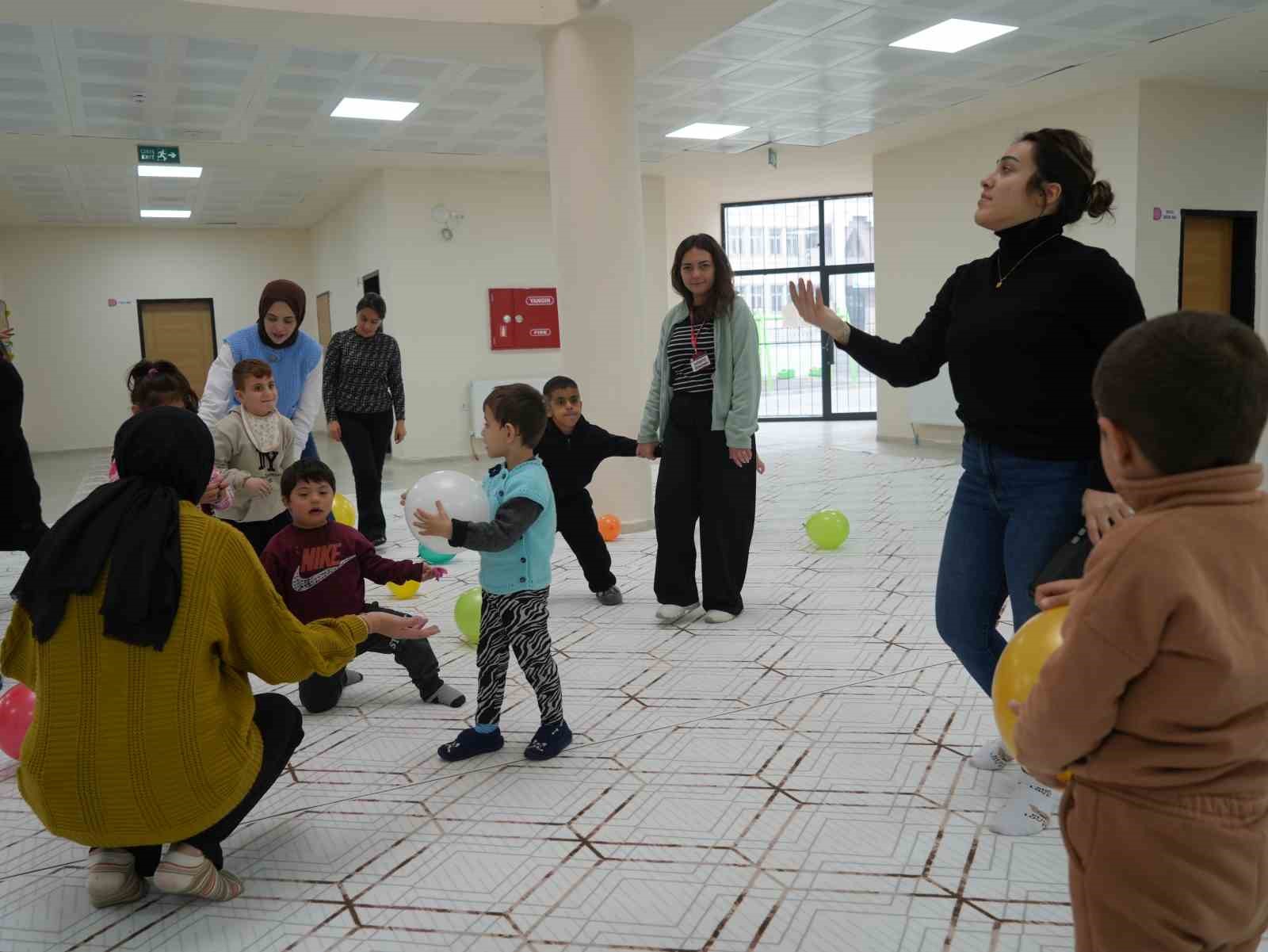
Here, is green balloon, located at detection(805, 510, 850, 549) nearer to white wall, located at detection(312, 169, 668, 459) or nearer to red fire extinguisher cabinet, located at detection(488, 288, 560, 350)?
white wall, located at detection(312, 169, 668, 459)

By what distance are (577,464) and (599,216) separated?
252cm

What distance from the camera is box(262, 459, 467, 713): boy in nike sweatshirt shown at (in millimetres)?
3207

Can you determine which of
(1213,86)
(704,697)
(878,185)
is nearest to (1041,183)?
(704,697)

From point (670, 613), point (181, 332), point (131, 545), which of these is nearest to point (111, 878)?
point (131, 545)

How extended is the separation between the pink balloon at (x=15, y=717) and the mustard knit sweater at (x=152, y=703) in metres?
1.01

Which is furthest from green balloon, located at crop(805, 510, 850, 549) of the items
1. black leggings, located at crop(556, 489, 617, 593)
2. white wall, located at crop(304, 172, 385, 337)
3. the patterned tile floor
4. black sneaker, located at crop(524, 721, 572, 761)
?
white wall, located at crop(304, 172, 385, 337)

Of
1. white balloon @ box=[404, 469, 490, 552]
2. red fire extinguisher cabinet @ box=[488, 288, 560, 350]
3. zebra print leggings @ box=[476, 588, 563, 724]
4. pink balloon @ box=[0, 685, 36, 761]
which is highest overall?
red fire extinguisher cabinet @ box=[488, 288, 560, 350]

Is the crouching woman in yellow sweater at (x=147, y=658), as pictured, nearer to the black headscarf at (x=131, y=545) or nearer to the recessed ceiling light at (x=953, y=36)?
the black headscarf at (x=131, y=545)

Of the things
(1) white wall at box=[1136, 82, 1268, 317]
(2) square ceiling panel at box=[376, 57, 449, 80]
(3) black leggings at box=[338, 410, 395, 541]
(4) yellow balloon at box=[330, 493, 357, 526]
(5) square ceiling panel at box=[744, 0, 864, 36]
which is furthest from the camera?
(1) white wall at box=[1136, 82, 1268, 317]

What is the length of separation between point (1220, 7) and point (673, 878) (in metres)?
7.60

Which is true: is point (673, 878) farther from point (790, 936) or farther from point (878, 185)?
point (878, 185)

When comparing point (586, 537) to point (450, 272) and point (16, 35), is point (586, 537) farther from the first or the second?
point (450, 272)

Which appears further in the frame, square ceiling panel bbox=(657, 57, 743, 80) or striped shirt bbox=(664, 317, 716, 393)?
square ceiling panel bbox=(657, 57, 743, 80)

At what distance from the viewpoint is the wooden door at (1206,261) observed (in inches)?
374
